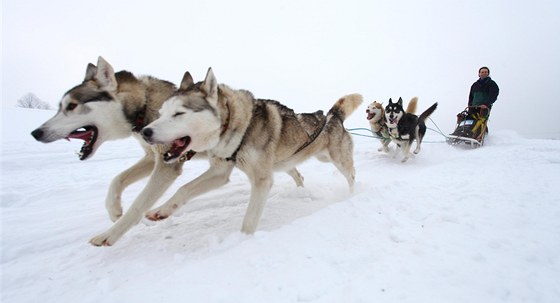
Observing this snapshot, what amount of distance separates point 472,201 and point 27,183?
5478 mm

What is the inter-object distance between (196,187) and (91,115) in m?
1.08

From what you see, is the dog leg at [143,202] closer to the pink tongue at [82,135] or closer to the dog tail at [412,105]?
the pink tongue at [82,135]

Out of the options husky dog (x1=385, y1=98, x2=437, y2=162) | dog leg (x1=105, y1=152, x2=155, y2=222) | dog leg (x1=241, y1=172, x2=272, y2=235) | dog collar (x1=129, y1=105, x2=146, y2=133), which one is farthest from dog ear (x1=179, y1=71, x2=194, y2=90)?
husky dog (x1=385, y1=98, x2=437, y2=162)

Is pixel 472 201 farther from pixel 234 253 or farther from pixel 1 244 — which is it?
pixel 1 244

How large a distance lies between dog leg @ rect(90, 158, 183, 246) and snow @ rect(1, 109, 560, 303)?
0.42 ft

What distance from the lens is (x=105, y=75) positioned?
257 centimetres

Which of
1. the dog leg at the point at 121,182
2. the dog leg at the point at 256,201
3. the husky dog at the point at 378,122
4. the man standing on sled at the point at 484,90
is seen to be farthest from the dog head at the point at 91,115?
the man standing on sled at the point at 484,90

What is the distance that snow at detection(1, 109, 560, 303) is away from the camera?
1.50m

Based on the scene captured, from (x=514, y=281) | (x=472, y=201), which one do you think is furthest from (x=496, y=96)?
(x=514, y=281)

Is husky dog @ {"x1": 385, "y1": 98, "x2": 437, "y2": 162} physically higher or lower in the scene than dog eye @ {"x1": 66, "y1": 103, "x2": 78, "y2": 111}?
lower

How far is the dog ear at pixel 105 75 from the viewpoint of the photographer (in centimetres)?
255

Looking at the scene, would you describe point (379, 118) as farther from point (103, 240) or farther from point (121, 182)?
point (103, 240)

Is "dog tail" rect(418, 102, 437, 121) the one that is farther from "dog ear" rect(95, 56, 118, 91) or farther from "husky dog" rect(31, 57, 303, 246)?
"dog ear" rect(95, 56, 118, 91)

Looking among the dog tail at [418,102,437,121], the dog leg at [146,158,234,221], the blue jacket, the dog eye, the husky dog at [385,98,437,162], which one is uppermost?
the blue jacket
